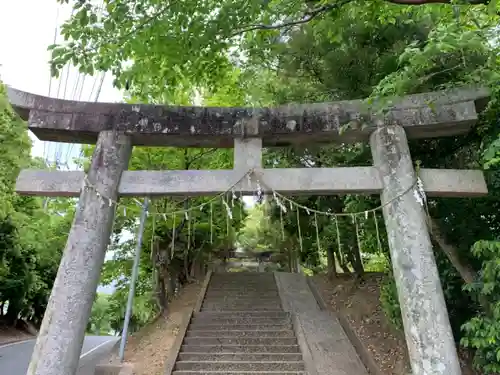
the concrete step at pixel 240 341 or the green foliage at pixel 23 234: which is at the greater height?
the green foliage at pixel 23 234

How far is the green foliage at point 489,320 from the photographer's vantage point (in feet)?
14.4

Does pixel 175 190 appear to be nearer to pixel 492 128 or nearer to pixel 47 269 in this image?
pixel 492 128

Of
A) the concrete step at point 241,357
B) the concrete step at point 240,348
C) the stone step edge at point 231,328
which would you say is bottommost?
the concrete step at point 241,357

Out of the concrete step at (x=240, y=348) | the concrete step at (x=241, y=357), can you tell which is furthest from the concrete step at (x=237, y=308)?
the concrete step at (x=241, y=357)

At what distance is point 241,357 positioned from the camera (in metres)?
7.21

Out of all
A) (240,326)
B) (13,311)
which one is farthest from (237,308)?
(13,311)

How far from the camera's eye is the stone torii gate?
456cm

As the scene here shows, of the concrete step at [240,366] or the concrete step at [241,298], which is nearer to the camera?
the concrete step at [240,366]

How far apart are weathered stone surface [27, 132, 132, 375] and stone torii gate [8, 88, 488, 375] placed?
1 centimetres

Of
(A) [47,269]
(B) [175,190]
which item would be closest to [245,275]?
(B) [175,190]

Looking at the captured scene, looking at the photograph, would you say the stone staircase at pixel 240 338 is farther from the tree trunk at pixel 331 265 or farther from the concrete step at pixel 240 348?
the tree trunk at pixel 331 265

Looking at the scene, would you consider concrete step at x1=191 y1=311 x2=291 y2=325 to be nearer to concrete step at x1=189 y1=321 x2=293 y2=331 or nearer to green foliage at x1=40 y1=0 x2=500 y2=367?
concrete step at x1=189 y1=321 x2=293 y2=331

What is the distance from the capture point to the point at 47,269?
21.6 m

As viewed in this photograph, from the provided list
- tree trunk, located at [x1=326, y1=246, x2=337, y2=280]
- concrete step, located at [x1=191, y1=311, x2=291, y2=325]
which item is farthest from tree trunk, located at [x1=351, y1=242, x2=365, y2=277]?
concrete step, located at [x1=191, y1=311, x2=291, y2=325]
